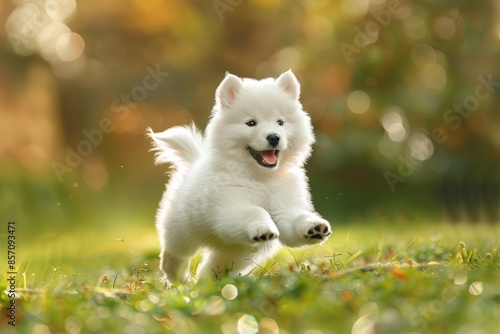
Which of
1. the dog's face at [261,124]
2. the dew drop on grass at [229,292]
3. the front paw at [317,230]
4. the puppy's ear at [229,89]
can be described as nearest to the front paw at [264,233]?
the front paw at [317,230]

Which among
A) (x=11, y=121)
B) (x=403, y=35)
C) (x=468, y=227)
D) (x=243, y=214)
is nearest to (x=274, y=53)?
(x=403, y=35)

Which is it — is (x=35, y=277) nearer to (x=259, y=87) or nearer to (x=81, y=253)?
(x=81, y=253)

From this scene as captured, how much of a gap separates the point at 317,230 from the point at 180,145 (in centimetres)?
160

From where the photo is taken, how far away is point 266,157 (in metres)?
4.29

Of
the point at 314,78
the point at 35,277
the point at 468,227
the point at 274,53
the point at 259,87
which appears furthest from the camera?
the point at 274,53

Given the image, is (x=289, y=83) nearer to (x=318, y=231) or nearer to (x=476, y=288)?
(x=318, y=231)

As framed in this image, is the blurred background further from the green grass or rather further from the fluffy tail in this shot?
the green grass

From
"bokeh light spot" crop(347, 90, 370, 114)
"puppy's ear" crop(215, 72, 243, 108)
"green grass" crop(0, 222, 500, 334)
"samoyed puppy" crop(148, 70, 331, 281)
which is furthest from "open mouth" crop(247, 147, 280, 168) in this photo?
"bokeh light spot" crop(347, 90, 370, 114)

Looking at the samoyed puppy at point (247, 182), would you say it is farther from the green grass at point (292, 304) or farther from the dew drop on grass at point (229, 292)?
the dew drop on grass at point (229, 292)

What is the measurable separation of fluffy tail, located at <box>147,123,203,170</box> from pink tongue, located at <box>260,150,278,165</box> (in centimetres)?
95

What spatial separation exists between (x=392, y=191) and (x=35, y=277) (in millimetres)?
5468

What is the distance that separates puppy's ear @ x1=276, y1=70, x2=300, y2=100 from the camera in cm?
452

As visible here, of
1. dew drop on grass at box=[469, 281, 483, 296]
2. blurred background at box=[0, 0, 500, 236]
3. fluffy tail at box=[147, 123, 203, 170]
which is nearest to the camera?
dew drop on grass at box=[469, 281, 483, 296]

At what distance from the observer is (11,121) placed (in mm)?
12039
